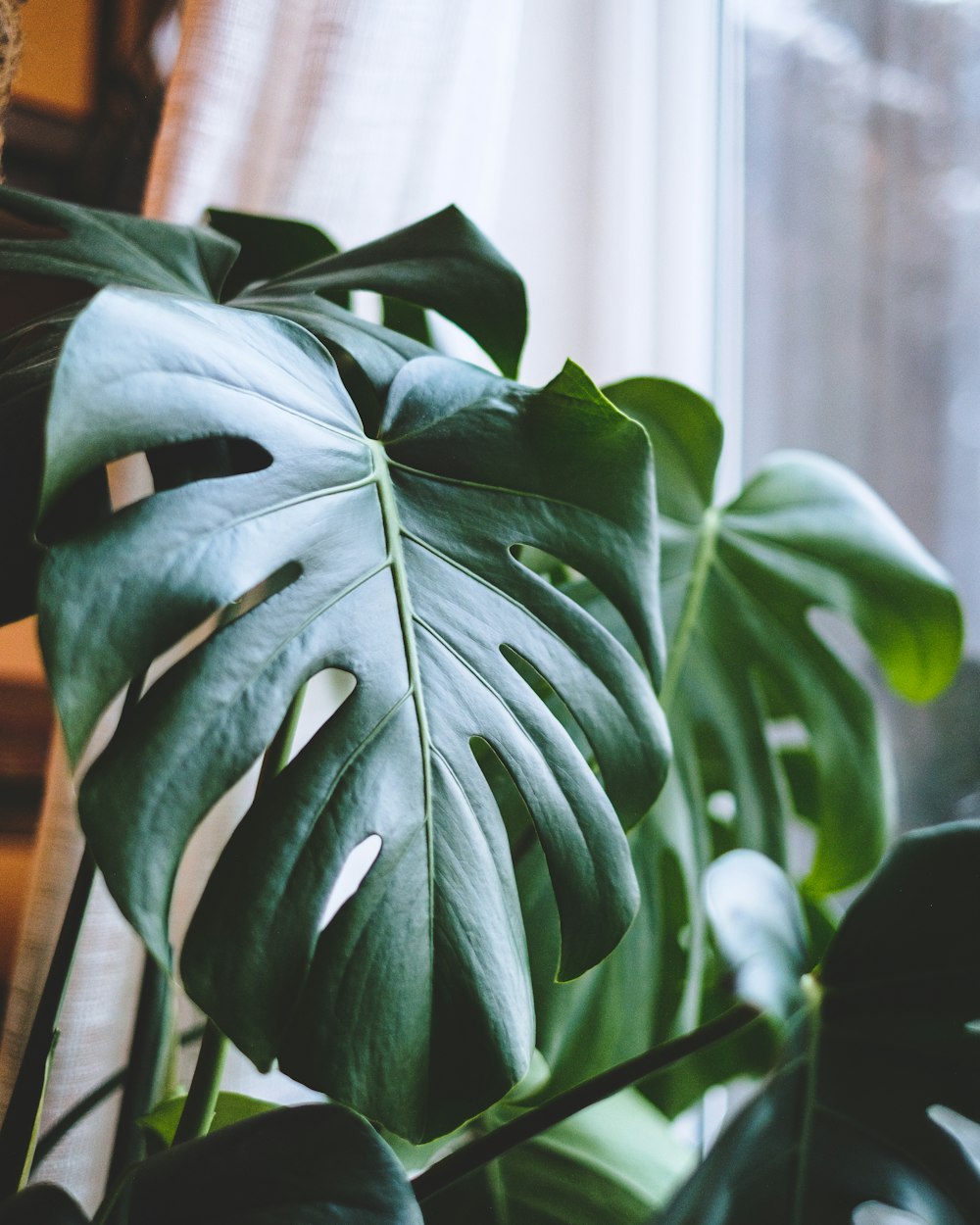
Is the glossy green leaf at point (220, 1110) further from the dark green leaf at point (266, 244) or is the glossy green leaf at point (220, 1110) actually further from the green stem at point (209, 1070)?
the dark green leaf at point (266, 244)

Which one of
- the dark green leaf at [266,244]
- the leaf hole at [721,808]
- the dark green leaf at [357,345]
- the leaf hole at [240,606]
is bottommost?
the leaf hole at [721,808]

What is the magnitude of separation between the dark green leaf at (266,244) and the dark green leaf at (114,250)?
0.06m

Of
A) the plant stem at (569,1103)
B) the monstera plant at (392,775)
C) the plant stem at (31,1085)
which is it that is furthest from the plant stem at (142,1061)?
the plant stem at (569,1103)

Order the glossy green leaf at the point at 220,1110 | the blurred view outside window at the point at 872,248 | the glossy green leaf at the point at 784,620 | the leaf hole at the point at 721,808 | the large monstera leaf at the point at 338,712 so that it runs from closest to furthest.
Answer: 1. the large monstera leaf at the point at 338,712
2. the glossy green leaf at the point at 220,1110
3. the glossy green leaf at the point at 784,620
4. the leaf hole at the point at 721,808
5. the blurred view outside window at the point at 872,248

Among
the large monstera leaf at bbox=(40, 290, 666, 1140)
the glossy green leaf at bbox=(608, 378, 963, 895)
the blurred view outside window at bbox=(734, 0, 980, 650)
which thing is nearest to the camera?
the large monstera leaf at bbox=(40, 290, 666, 1140)

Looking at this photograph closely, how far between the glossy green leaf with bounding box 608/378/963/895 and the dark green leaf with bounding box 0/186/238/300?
11.1 inches

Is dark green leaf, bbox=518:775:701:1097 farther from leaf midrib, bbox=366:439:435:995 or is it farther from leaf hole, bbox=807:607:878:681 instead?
leaf hole, bbox=807:607:878:681

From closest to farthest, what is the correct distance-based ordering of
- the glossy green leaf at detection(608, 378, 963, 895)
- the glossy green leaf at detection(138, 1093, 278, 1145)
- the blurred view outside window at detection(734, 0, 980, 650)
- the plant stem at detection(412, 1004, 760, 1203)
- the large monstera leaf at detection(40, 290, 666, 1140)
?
the large monstera leaf at detection(40, 290, 666, 1140)
the plant stem at detection(412, 1004, 760, 1203)
the glossy green leaf at detection(138, 1093, 278, 1145)
the glossy green leaf at detection(608, 378, 963, 895)
the blurred view outside window at detection(734, 0, 980, 650)

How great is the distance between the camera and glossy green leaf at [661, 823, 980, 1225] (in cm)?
40

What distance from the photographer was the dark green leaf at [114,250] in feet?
1.62

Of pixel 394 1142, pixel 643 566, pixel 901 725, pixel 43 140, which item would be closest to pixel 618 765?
pixel 643 566

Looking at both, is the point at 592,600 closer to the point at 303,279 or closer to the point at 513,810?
the point at 513,810

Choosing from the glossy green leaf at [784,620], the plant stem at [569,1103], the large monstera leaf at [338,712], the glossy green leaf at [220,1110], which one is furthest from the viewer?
the glossy green leaf at [784,620]

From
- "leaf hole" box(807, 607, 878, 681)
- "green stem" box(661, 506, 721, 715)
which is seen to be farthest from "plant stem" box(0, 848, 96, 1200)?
"leaf hole" box(807, 607, 878, 681)
